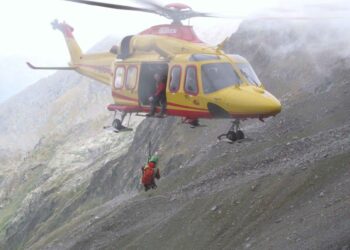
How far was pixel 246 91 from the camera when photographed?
1844cm

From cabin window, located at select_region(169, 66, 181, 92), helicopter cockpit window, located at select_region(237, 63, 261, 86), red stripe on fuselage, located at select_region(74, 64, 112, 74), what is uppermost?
helicopter cockpit window, located at select_region(237, 63, 261, 86)

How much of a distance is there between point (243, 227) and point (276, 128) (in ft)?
43.1

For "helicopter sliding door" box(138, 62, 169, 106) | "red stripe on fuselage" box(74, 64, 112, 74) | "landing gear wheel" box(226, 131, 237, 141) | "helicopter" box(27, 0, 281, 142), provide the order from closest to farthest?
1. "helicopter" box(27, 0, 281, 142)
2. "landing gear wheel" box(226, 131, 237, 141)
3. "helicopter sliding door" box(138, 62, 169, 106)
4. "red stripe on fuselage" box(74, 64, 112, 74)

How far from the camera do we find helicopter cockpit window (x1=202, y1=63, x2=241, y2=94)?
1900 centimetres

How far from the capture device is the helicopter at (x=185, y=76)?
60.7 ft

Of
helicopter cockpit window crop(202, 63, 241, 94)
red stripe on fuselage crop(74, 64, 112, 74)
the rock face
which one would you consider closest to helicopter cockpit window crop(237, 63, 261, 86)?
helicopter cockpit window crop(202, 63, 241, 94)

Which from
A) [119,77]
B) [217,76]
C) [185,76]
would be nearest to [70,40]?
[119,77]

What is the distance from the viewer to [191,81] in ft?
65.1

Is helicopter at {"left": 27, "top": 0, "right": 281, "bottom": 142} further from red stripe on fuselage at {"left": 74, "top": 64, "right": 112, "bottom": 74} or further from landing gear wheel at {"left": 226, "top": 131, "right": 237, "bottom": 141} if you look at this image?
red stripe on fuselage at {"left": 74, "top": 64, "right": 112, "bottom": 74}

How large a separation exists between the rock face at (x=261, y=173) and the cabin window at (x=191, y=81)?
2.49 m

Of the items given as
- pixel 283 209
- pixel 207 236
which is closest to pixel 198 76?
Answer: pixel 283 209

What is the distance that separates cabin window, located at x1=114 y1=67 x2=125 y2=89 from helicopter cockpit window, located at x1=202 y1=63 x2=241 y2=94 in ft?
14.8

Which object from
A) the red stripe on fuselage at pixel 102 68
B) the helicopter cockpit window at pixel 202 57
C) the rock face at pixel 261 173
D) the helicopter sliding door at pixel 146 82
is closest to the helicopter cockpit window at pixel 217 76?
the helicopter cockpit window at pixel 202 57

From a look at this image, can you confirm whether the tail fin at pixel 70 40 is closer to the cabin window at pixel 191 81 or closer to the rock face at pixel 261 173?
the rock face at pixel 261 173
